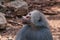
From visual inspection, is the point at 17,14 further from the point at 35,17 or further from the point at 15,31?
the point at 35,17

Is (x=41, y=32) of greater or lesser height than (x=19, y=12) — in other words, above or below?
below

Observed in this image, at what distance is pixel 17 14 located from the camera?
7527 mm

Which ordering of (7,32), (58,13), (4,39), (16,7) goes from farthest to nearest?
1. (58,13)
2. (16,7)
3. (7,32)
4. (4,39)

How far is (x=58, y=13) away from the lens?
8.09m

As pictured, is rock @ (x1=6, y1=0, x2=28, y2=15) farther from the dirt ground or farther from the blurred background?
the dirt ground

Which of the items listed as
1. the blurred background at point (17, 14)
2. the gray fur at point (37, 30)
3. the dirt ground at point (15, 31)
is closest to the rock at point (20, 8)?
the blurred background at point (17, 14)

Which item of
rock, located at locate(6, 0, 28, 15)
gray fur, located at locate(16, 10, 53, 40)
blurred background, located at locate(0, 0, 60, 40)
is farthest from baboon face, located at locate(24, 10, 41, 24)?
rock, located at locate(6, 0, 28, 15)

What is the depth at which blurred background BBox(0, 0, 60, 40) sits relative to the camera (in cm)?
640

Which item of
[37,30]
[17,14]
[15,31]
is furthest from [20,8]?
[37,30]

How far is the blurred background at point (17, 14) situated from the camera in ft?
21.0

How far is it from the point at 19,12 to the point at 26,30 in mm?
3692

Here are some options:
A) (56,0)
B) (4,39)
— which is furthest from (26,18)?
(56,0)

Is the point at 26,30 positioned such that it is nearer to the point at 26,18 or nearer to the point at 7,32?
the point at 26,18

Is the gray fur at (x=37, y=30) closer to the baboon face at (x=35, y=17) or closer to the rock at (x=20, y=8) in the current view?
the baboon face at (x=35, y=17)
